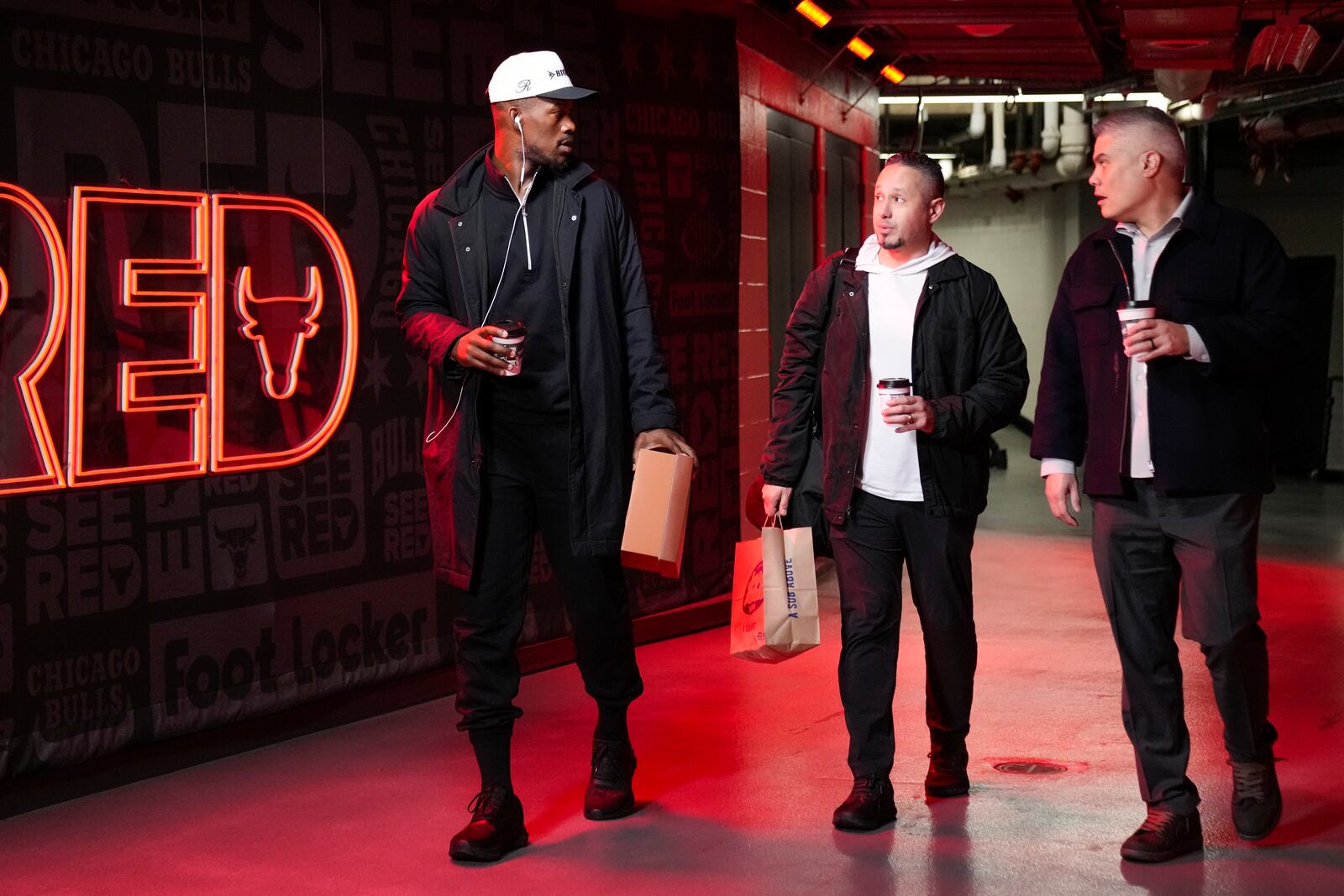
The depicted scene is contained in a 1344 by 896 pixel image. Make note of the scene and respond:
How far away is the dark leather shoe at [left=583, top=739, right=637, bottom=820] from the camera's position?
3871 mm

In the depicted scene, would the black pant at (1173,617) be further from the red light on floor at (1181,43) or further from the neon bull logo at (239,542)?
the red light on floor at (1181,43)

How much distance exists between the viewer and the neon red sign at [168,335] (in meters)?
4.06

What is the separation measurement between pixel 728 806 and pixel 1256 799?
130 centimetres

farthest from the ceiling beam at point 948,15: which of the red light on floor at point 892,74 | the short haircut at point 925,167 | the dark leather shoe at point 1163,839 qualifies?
the dark leather shoe at point 1163,839

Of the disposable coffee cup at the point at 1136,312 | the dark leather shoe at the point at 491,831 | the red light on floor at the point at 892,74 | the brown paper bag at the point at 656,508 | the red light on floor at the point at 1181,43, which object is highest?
the red light on floor at the point at 892,74

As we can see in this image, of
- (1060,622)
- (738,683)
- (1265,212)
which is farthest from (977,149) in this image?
(738,683)

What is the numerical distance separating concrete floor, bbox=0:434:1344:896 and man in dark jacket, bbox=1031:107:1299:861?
258 mm

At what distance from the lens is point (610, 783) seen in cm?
390

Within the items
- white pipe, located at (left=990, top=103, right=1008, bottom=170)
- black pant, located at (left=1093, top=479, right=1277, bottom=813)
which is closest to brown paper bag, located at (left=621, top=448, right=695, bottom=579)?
black pant, located at (left=1093, top=479, right=1277, bottom=813)

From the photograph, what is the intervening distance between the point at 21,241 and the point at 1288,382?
10.6 ft

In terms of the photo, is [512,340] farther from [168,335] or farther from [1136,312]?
[168,335]

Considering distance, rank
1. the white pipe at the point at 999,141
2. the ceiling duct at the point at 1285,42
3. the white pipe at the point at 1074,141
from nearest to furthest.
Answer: the ceiling duct at the point at 1285,42
the white pipe at the point at 1074,141
the white pipe at the point at 999,141

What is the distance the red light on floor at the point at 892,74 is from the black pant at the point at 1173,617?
659 cm

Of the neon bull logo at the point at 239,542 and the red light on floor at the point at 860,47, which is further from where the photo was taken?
the red light on floor at the point at 860,47
